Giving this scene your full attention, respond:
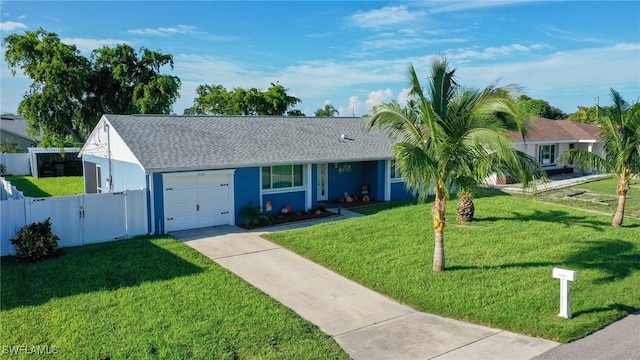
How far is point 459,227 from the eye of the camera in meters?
15.5

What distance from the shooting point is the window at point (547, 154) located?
33375 millimetres

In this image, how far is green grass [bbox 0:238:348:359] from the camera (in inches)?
277

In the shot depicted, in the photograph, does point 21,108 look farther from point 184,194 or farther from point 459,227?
point 459,227

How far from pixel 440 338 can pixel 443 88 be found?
18.3 feet

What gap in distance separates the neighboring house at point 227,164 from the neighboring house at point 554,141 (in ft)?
46.6

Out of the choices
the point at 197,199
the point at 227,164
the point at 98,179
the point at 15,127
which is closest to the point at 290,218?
the point at 227,164

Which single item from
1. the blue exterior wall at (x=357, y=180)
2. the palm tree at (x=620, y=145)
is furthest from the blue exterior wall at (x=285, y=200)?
the palm tree at (x=620, y=145)

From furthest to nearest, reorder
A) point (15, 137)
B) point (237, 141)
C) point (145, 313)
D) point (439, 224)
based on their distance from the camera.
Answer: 1. point (15, 137)
2. point (237, 141)
3. point (439, 224)
4. point (145, 313)

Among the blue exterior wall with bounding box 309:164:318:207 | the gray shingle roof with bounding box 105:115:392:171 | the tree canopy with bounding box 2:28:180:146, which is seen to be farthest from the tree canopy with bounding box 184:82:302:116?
the blue exterior wall with bounding box 309:164:318:207

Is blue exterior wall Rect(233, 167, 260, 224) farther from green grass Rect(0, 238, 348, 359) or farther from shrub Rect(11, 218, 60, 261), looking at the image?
shrub Rect(11, 218, 60, 261)

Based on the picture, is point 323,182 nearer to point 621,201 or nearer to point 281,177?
point 281,177

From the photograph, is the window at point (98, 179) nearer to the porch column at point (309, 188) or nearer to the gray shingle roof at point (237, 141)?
the gray shingle roof at point (237, 141)

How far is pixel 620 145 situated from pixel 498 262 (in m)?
7.15

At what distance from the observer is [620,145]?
15.1 meters
